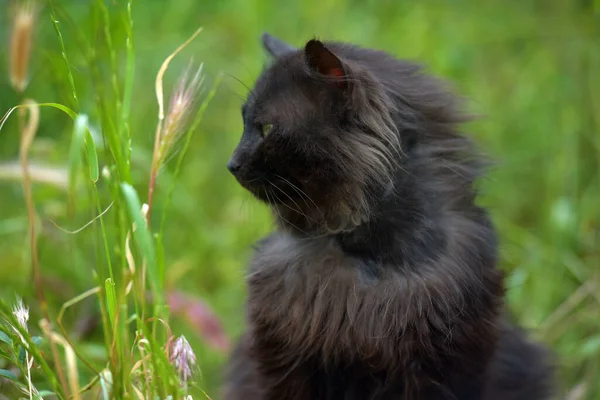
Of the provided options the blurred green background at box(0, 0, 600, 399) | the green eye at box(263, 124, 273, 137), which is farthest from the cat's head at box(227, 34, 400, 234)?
the blurred green background at box(0, 0, 600, 399)

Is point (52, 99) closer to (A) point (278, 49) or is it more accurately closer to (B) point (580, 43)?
(A) point (278, 49)

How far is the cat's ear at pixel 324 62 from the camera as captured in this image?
1.68 m

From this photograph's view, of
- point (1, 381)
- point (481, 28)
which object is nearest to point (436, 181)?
point (1, 381)

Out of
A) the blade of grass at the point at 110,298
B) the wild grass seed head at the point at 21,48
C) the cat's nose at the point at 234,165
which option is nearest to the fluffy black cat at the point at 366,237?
the cat's nose at the point at 234,165

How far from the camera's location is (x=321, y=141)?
1781 mm

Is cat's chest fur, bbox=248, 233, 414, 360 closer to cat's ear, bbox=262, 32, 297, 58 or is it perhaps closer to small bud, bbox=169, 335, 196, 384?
small bud, bbox=169, 335, 196, 384

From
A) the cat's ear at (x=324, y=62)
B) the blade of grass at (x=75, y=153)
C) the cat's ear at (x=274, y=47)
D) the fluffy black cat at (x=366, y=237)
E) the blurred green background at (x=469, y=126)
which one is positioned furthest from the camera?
the blurred green background at (x=469, y=126)

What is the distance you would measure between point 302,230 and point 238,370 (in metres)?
0.60

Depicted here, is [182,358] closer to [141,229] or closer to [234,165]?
[141,229]

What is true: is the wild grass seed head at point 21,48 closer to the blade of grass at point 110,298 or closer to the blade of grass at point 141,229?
the blade of grass at point 141,229

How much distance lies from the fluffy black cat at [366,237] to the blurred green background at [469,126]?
72cm

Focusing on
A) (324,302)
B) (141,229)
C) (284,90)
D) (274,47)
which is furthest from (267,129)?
(141,229)

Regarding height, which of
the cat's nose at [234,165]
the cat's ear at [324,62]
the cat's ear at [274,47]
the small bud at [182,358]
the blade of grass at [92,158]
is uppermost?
the cat's ear at [274,47]

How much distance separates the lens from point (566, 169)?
10.5 feet
